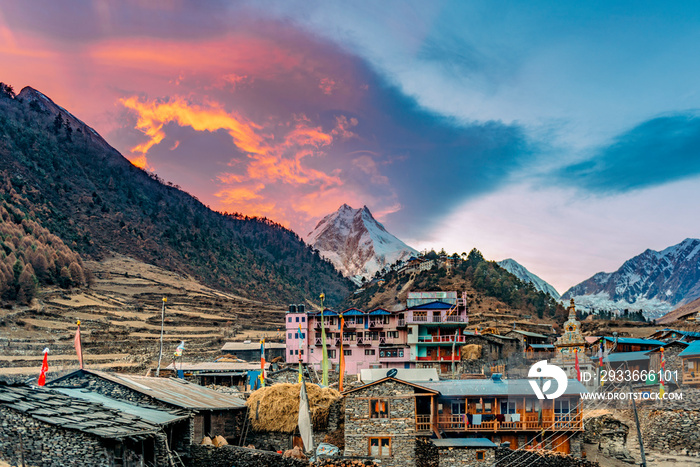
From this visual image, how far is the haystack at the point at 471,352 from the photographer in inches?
2542

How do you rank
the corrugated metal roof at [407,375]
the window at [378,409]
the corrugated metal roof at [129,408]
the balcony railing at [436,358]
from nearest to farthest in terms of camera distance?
the corrugated metal roof at [129,408] → the window at [378,409] → the corrugated metal roof at [407,375] → the balcony railing at [436,358]

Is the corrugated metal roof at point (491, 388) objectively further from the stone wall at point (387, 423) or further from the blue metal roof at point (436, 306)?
the blue metal roof at point (436, 306)

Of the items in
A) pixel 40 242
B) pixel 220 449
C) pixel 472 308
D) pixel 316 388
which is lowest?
pixel 220 449

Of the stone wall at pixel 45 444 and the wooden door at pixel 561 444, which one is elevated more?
the stone wall at pixel 45 444

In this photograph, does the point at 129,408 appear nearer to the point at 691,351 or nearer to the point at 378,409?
the point at 378,409

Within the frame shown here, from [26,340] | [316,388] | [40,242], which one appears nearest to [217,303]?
[40,242]

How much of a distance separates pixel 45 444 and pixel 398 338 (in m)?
46.3

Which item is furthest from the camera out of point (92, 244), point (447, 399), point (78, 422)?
point (92, 244)

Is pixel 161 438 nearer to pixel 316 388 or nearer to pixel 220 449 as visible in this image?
pixel 220 449

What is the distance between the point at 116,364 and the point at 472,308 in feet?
176

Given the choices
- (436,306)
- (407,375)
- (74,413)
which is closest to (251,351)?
(436,306)

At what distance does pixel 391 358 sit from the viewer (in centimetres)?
6269

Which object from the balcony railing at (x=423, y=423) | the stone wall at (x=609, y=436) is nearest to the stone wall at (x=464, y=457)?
the balcony railing at (x=423, y=423)

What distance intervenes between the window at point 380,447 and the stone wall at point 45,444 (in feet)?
48.4
